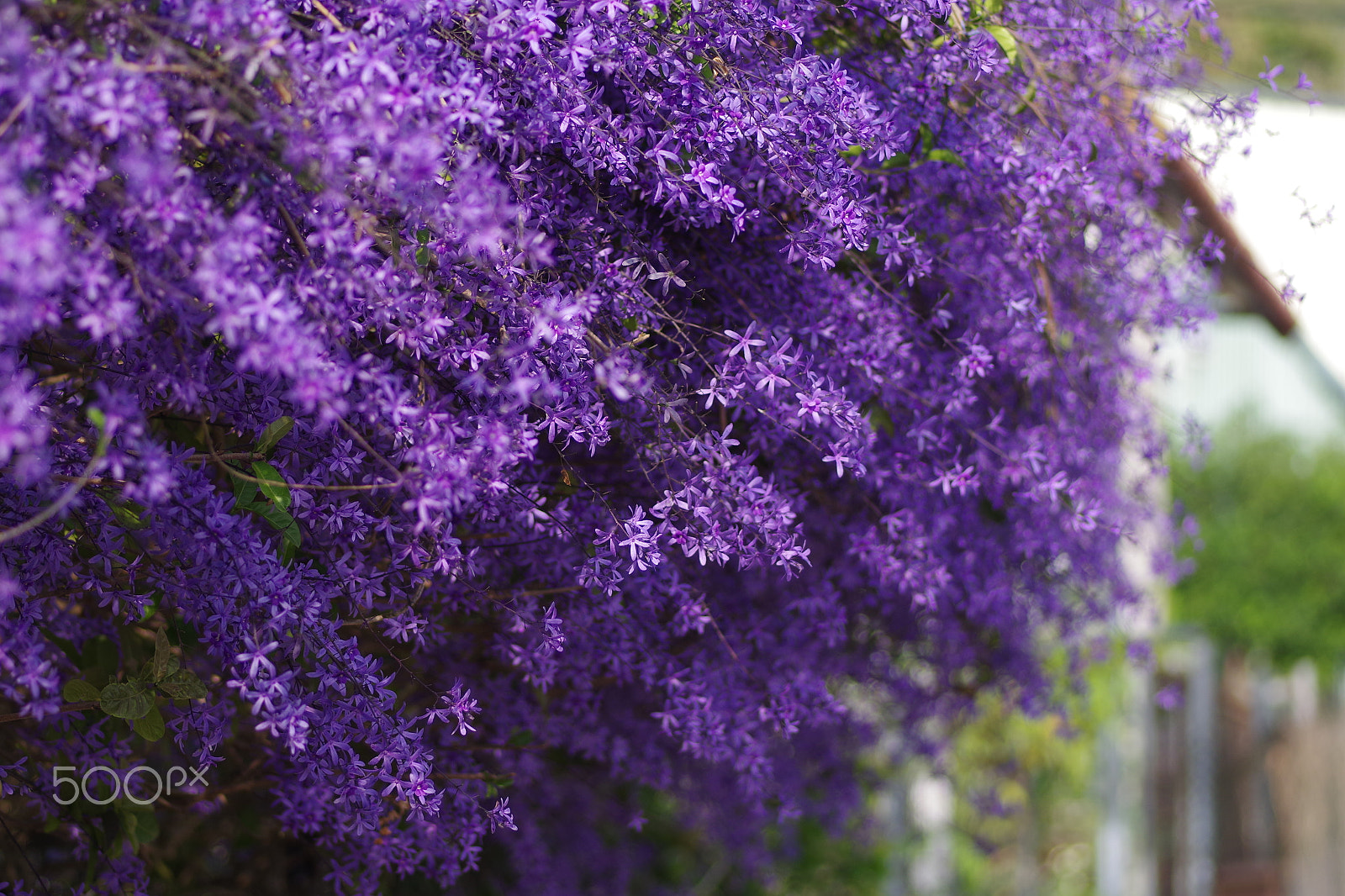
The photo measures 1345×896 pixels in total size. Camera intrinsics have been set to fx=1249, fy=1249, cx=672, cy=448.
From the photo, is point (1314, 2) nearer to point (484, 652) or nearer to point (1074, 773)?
point (1074, 773)

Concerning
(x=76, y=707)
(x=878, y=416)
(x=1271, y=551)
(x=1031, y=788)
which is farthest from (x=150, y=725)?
(x=1271, y=551)

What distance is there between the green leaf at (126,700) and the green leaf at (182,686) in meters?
0.02

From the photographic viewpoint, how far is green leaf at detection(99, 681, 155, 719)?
4.72ft

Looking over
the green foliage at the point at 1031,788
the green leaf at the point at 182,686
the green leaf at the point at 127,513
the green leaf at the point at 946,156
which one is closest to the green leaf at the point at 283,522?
the green leaf at the point at 127,513

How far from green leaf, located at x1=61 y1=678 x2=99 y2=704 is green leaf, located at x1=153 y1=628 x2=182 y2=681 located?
120 mm

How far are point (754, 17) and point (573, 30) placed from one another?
0.91ft

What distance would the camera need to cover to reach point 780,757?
2.87 m

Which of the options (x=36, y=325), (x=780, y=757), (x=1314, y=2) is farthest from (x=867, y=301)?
(x=1314, y=2)

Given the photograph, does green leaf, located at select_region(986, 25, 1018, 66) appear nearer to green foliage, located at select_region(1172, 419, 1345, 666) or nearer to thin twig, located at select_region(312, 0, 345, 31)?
thin twig, located at select_region(312, 0, 345, 31)

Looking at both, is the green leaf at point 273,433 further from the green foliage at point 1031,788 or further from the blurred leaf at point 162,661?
the green foliage at point 1031,788

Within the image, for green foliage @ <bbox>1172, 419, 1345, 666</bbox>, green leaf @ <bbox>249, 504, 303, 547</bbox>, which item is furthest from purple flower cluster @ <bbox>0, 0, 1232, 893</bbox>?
green foliage @ <bbox>1172, 419, 1345, 666</bbox>

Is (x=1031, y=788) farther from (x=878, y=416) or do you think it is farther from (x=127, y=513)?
(x=127, y=513)

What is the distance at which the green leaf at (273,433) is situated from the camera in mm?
1355

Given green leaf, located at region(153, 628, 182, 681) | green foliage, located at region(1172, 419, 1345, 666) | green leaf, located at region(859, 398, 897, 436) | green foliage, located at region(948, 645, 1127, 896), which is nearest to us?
green leaf, located at region(153, 628, 182, 681)
